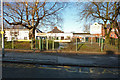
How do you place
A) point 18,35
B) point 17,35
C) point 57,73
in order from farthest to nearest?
point 17,35
point 18,35
point 57,73

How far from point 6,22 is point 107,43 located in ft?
50.5

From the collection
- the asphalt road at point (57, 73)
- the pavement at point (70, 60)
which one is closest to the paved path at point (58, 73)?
the asphalt road at point (57, 73)

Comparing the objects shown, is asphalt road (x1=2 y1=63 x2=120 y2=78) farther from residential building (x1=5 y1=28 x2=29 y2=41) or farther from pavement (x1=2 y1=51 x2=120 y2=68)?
residential building (x1=5 y1=28 x2=29 y2=41)

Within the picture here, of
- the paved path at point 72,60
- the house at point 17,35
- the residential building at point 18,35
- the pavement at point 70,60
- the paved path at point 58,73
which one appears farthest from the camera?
the house at point 17,35

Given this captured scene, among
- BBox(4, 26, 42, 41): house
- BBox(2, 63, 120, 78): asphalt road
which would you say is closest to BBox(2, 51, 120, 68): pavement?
BBox(2, 63, 120, 78): asphalt road

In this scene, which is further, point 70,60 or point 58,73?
point 70,60

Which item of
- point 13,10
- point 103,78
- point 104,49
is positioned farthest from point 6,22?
point 103,78

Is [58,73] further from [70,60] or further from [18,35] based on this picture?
[18,35]

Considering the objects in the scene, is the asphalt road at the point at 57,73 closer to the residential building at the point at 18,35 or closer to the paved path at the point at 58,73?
the paved path at the point at 58,73

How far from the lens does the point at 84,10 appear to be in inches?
754

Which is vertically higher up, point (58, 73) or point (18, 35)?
point (18, 35)

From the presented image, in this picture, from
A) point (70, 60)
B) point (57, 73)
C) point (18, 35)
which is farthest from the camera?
point (18, 35)

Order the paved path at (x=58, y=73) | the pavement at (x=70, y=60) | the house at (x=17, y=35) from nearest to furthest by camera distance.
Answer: the paved path at (x=58, y=73) → the pavement at (x=70, y=60) → the house at (x=17, y=35)

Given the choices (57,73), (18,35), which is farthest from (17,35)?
(57,73)
